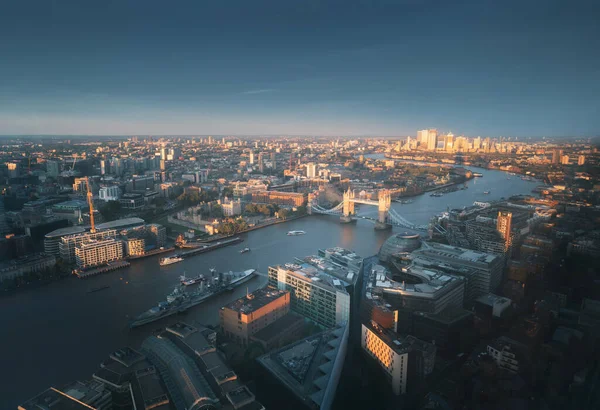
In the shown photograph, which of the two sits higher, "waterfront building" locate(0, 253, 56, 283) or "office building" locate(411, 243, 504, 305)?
"office building" locate(411, 243, 504, 305)

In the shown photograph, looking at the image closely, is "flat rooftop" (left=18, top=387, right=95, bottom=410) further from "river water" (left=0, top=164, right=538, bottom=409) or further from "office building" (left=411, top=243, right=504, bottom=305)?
"office building" (left=411, top=243, right=504, bottom=305)

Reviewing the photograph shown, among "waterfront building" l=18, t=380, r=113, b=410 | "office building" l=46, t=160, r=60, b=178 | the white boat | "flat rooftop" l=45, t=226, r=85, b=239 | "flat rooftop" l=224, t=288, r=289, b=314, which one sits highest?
"office building" l=46, t=160, r=60, b=178

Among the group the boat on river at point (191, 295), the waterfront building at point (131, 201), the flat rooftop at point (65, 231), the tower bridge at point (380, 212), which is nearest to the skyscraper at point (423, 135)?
the tower bridge at point (380, 212)

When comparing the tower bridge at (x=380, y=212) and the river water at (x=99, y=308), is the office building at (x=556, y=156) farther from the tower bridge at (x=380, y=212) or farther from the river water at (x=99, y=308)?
the tower bridge at (x=380, y=212)

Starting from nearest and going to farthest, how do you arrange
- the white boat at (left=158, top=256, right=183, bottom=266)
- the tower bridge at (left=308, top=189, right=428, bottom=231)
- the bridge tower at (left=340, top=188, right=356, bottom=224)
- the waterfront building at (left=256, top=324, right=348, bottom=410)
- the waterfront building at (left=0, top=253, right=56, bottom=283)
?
the waterfront building at (left=256, top=324, right=348, bottom=410)
the waterfront building at (left=0, top=253, right=56, bottom=283)
the white boat at (left=158, top=256, right=183, bottom=266)
the tower bridge at (left=308, top=189, right=428, bottom=231)
the bridge tower at (left=340, top=188, right=356, bottom=224)

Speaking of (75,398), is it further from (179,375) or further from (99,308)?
(99,308)

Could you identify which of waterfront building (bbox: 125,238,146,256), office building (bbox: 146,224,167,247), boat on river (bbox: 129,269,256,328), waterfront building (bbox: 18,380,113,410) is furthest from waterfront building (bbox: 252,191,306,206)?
waterfront building (bbox: 18,380,113,410)

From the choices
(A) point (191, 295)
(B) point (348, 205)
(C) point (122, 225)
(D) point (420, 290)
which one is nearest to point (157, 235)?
(C) point (122, 225)

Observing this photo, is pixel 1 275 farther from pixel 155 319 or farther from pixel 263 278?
pixel 263 278
